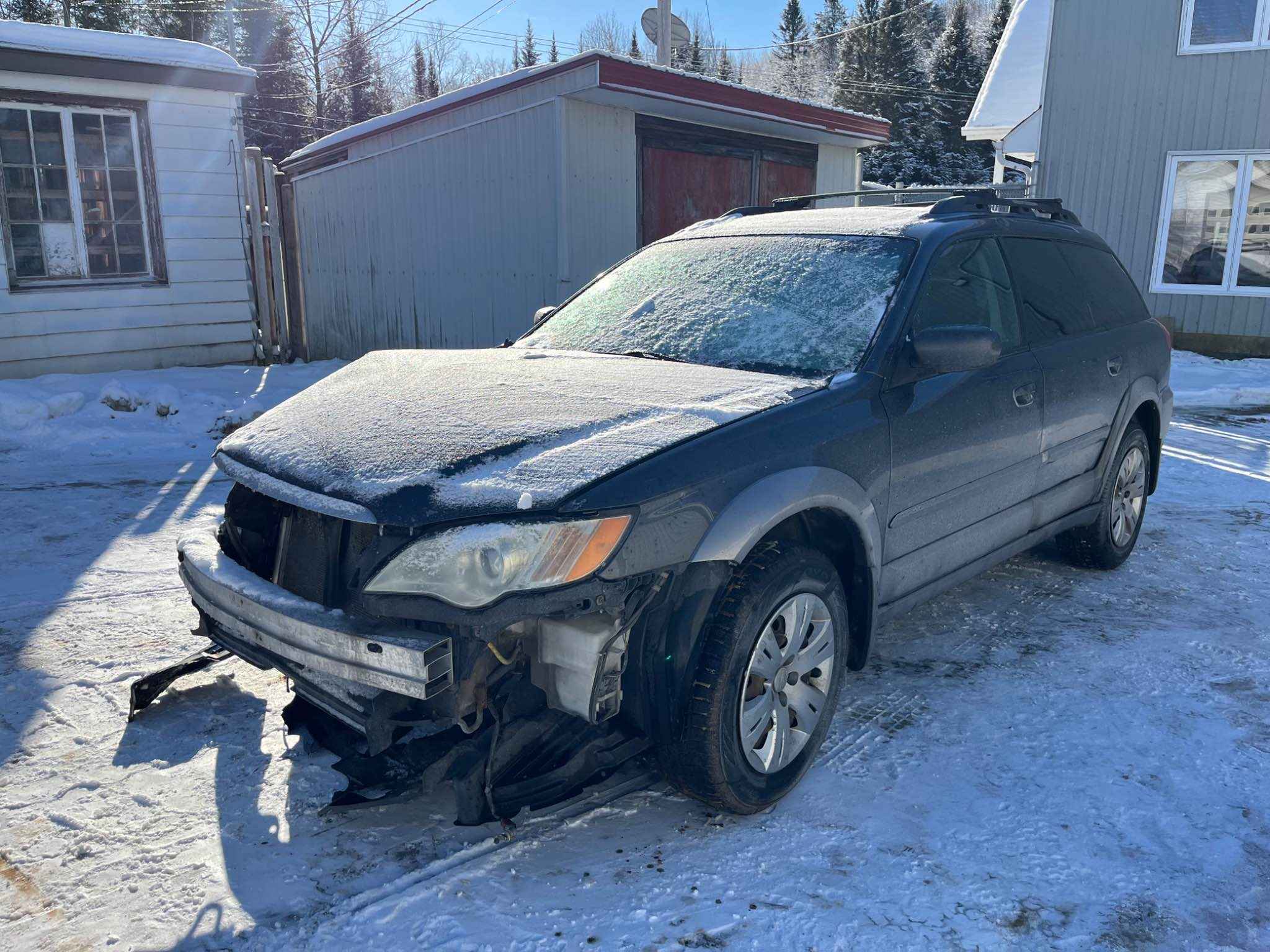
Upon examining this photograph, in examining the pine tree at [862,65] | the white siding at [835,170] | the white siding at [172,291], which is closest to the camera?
the white siding at [172,291]

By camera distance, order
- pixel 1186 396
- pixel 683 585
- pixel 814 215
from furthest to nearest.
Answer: pixel 1186 396 < pixel 814 215 < pixel 683 585

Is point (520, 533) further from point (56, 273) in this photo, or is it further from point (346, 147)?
point (346, 147)

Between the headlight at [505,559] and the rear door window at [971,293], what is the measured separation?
1661 mm

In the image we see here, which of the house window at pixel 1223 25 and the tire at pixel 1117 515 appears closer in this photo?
the tire at pixel 1117 515

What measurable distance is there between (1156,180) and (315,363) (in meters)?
11.8

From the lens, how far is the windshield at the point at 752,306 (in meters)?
3.27

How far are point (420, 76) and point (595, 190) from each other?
59.6 m

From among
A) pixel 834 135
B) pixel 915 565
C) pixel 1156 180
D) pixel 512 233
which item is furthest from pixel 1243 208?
pixel 915 565

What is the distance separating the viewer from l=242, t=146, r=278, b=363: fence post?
418 inches

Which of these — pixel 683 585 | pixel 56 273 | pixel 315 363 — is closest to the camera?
pixel 683 585

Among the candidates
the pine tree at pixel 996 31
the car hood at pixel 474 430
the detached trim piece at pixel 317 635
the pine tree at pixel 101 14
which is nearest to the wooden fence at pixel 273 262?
the car hood at pixel 474 430

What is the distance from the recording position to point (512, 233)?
961 centimetres

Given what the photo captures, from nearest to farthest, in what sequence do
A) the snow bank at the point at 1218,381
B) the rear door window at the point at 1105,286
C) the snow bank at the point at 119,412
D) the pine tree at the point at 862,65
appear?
the rear door window at the point at 1105,286, the snow bank at the point at 119,412, the snow bank at the point at 1218,381, the pine tree at the point at 862,65

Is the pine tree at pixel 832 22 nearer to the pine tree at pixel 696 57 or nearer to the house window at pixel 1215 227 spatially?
the pine tree at pixel 696 57
